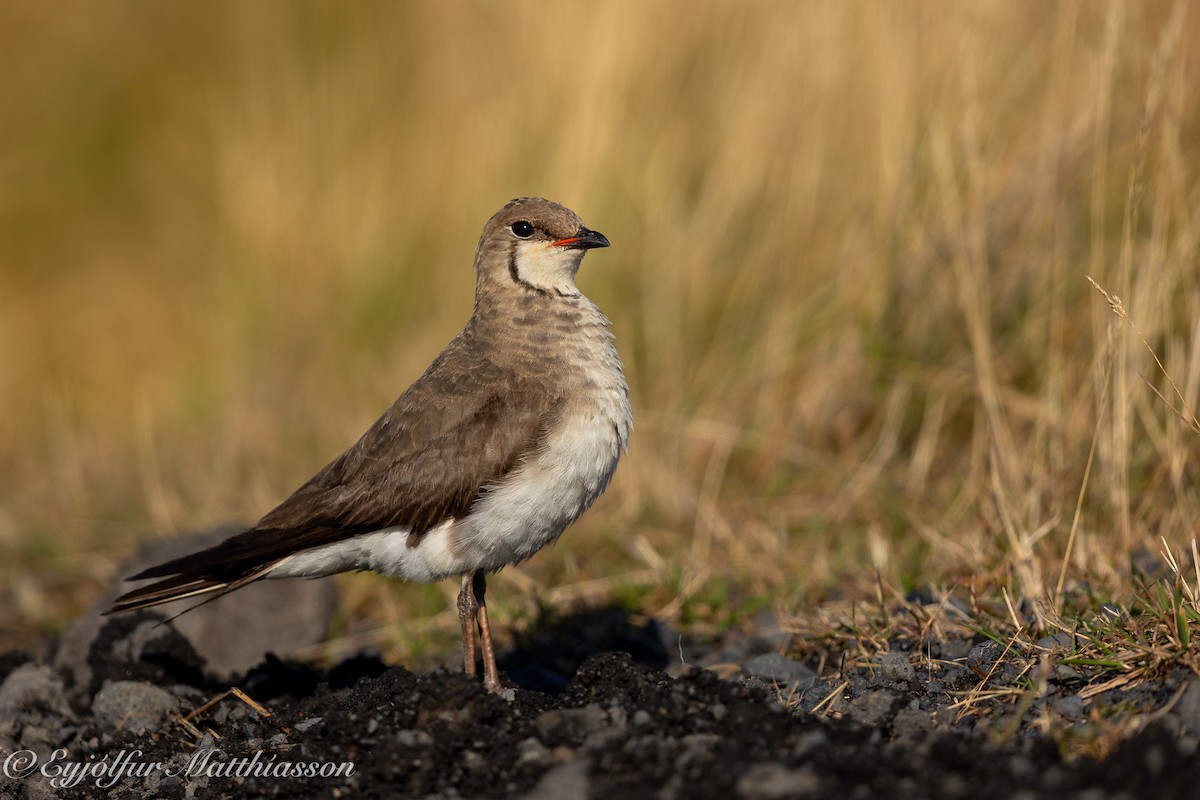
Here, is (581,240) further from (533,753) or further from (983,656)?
(533,753)

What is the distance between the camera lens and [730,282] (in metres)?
7.61

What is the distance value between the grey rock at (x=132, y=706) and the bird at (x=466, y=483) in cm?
38

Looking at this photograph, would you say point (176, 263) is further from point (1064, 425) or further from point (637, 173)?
point (1064, 425)

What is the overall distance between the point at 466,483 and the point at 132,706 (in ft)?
4.71

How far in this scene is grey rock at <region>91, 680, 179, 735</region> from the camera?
14.8ft

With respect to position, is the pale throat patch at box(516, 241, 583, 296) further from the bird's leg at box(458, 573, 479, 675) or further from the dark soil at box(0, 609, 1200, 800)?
the dark soil at box(0, 609, 1200, 800)

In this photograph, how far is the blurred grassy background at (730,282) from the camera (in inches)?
221

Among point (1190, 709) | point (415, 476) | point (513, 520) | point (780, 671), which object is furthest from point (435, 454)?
point (1190, 709)

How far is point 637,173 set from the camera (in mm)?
8047

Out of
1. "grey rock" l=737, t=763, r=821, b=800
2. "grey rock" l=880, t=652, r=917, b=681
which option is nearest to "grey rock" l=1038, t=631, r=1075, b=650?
"grey rock" l=880, t=652, r=917, b=681

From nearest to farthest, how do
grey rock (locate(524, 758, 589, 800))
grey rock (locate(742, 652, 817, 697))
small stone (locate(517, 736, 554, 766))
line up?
1. grey rock (locate(524, 758, 589, 800))
2. small stone (locate(517, 736, 554, 766))
3. grey rock (locate(742, 652, 817, 697))

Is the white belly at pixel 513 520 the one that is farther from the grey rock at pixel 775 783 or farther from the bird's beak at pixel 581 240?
the grey rock at pixel 775 783

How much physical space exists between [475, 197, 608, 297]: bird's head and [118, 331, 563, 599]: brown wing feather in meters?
0.51

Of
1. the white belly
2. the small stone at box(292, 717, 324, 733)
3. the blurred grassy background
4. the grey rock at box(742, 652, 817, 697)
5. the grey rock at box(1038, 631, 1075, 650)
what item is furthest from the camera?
the blurred grassy background
